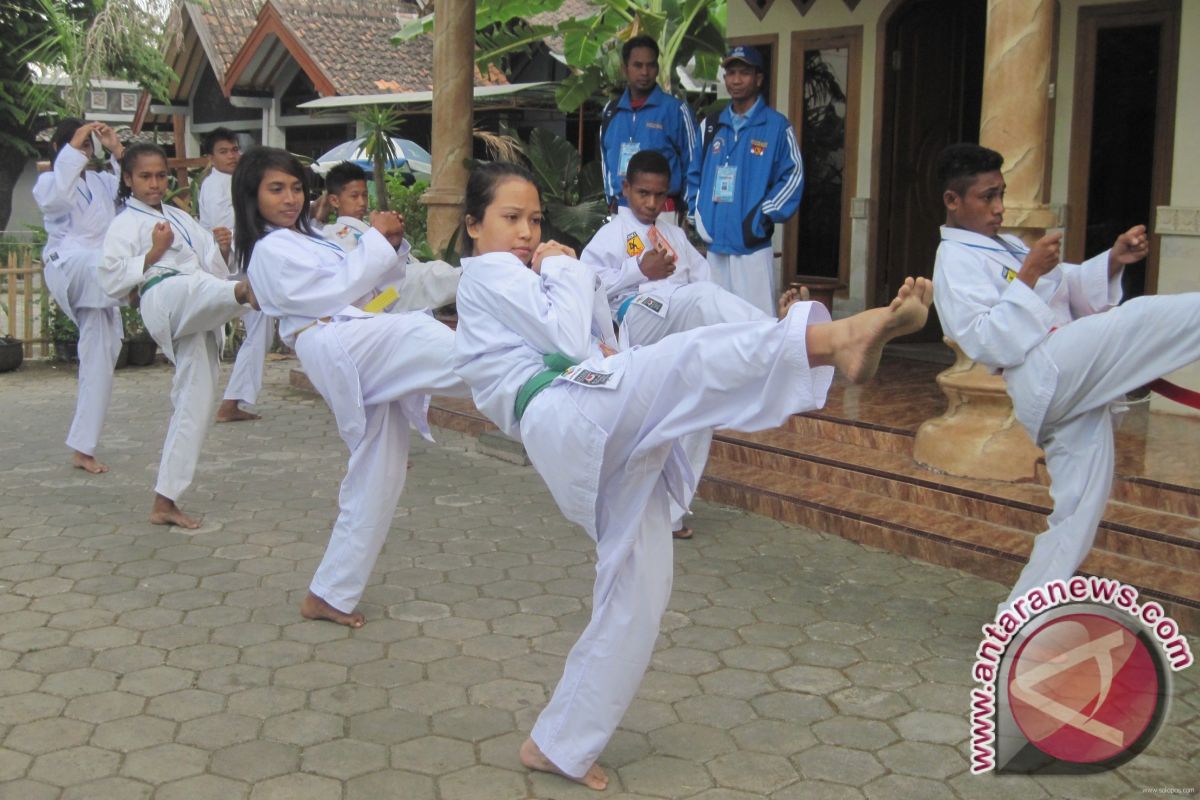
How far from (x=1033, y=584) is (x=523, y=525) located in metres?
2.76

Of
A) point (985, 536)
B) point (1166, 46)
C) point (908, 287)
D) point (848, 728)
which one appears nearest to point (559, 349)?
point (908, 287)

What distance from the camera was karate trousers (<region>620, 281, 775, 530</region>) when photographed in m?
5.38

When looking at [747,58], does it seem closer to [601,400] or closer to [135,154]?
[135,154]

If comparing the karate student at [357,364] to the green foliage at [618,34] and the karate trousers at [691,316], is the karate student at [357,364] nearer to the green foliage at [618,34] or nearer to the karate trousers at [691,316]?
the karate trousers at [691,316]

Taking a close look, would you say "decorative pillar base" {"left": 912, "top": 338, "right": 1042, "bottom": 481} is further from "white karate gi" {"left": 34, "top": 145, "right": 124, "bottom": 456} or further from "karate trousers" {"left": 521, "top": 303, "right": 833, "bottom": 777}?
"white karate gi" {"left": 34, "top": 145, "right": 124, "bottom": 456}

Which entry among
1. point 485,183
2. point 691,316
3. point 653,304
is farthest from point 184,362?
point 485,183

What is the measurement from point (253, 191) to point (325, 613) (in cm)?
162

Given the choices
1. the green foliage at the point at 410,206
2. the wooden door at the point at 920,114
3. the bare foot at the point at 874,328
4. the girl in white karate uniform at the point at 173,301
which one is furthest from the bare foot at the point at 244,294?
the green foliage at the point at 410,206

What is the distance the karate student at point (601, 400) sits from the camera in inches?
114

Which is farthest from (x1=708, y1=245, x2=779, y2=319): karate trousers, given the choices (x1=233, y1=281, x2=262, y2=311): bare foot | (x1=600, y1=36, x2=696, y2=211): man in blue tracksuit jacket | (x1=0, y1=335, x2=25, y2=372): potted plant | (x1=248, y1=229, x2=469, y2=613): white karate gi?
(x1=0, y1=335, x2=25, y2=372): potted plant

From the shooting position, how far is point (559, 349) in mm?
3324

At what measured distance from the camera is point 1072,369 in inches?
143

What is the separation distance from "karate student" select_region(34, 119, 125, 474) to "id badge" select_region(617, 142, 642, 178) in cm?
297

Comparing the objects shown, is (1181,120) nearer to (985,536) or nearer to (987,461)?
(987,461)
